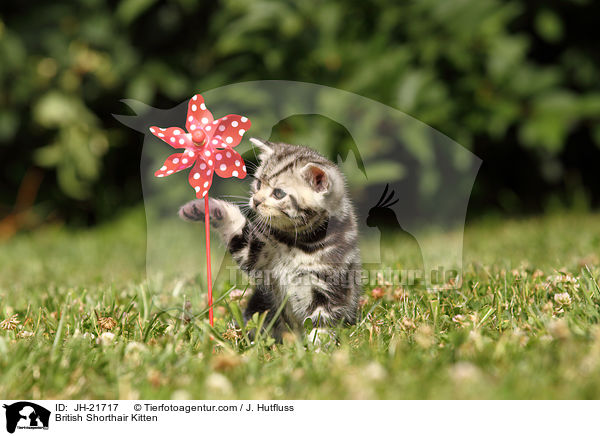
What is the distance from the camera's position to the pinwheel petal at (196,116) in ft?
6.53

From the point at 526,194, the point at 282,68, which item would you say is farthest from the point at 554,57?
the point at 282,68

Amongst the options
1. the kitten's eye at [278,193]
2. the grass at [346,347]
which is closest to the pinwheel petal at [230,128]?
the kitten's eye at [278,193]

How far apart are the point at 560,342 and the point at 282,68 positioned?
3232 millimetres

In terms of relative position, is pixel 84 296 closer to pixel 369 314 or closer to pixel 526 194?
pixel 369 314

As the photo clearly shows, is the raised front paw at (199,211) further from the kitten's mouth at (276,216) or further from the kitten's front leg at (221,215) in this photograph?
the kitten's mouth at (276,216)

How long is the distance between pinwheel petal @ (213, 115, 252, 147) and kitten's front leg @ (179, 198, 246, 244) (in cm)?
30

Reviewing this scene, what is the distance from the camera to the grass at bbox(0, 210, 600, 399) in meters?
1.50

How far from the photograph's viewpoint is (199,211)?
216cm

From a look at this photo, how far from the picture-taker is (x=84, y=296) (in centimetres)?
245

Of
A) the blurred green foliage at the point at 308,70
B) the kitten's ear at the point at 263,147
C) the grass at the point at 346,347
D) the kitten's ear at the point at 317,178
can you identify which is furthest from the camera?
the blurred green foliage at the point at 308,70

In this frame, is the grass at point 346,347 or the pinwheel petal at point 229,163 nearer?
the grass at point 346,347
